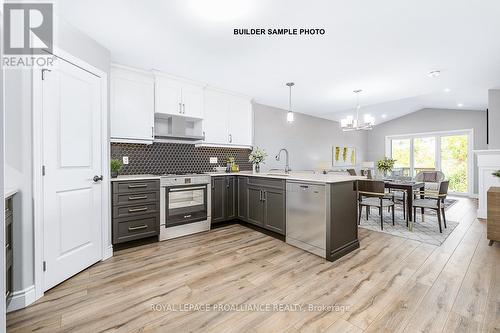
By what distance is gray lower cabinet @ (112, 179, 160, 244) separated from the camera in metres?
2.71

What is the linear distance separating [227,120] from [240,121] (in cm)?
32

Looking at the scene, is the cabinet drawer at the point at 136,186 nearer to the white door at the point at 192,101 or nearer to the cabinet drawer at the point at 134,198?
the cabinet drawer at the point at 134,198

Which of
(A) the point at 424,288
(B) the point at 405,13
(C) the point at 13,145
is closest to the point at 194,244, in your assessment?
(C) the point at 13,145

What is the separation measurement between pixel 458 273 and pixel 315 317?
1.75m

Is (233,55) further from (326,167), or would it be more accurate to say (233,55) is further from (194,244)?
(326,167)

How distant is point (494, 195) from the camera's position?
2857 millimetres

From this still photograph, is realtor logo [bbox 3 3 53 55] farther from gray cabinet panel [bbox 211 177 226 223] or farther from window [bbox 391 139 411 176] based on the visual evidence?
window [bbox 391 139 411 176]

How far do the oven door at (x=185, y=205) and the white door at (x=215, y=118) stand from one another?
1.01 metres

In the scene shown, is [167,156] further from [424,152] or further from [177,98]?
[424,152]

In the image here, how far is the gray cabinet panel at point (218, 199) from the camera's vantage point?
3.66 meters

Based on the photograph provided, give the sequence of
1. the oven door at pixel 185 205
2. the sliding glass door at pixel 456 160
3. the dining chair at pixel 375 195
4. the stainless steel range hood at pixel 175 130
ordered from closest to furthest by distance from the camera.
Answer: the oven door at pixel 185 205
the stainless steel range hood at pixel 175 130
the dining chair at pixel 375 195
the sliding glass door at pixel 456 160

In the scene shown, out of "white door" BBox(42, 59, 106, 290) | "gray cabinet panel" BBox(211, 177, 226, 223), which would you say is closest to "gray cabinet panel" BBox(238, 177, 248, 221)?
"gray cabinet panel" BBox(211, 177, 226, 223)

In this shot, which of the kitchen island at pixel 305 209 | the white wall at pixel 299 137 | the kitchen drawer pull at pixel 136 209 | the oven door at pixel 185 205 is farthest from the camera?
the white wall at pixel 299 137

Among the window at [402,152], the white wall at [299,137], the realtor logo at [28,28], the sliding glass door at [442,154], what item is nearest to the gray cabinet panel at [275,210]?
the white wall at [299,137]
